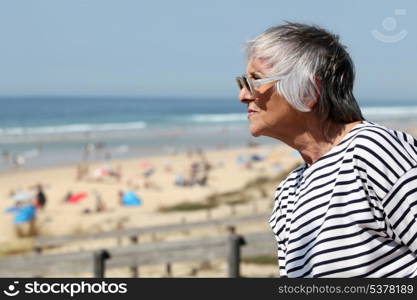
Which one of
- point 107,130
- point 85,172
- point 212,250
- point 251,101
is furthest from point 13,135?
point 251,101

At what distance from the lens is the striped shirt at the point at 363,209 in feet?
5.98

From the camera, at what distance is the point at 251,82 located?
2.13 m

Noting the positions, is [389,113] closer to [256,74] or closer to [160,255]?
[160,255]

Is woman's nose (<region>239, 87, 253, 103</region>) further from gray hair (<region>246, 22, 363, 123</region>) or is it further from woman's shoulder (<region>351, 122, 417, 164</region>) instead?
woman's shoulder (<region>351, 122, 417, 164</region>)

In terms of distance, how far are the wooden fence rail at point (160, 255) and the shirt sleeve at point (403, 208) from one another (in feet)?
9.90

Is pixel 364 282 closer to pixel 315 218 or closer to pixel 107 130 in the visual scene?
pixel 315 218

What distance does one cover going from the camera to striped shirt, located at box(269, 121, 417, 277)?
5.98 ft

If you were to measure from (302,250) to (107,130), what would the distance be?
42589 mm

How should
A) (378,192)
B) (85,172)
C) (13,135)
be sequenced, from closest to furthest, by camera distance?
(378,192), (85,172), (13,135)

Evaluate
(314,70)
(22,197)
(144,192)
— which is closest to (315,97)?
(314,70)

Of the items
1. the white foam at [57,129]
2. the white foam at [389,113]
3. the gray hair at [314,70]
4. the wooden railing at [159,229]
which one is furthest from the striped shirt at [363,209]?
the white foam at [389,113]

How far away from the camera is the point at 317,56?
2053 millimetres

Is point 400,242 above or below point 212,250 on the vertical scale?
below

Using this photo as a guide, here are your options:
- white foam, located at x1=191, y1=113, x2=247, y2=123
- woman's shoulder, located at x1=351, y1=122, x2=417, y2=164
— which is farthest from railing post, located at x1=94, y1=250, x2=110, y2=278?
white foam, located at x1=191, y1=113, x2=247, y2=123
